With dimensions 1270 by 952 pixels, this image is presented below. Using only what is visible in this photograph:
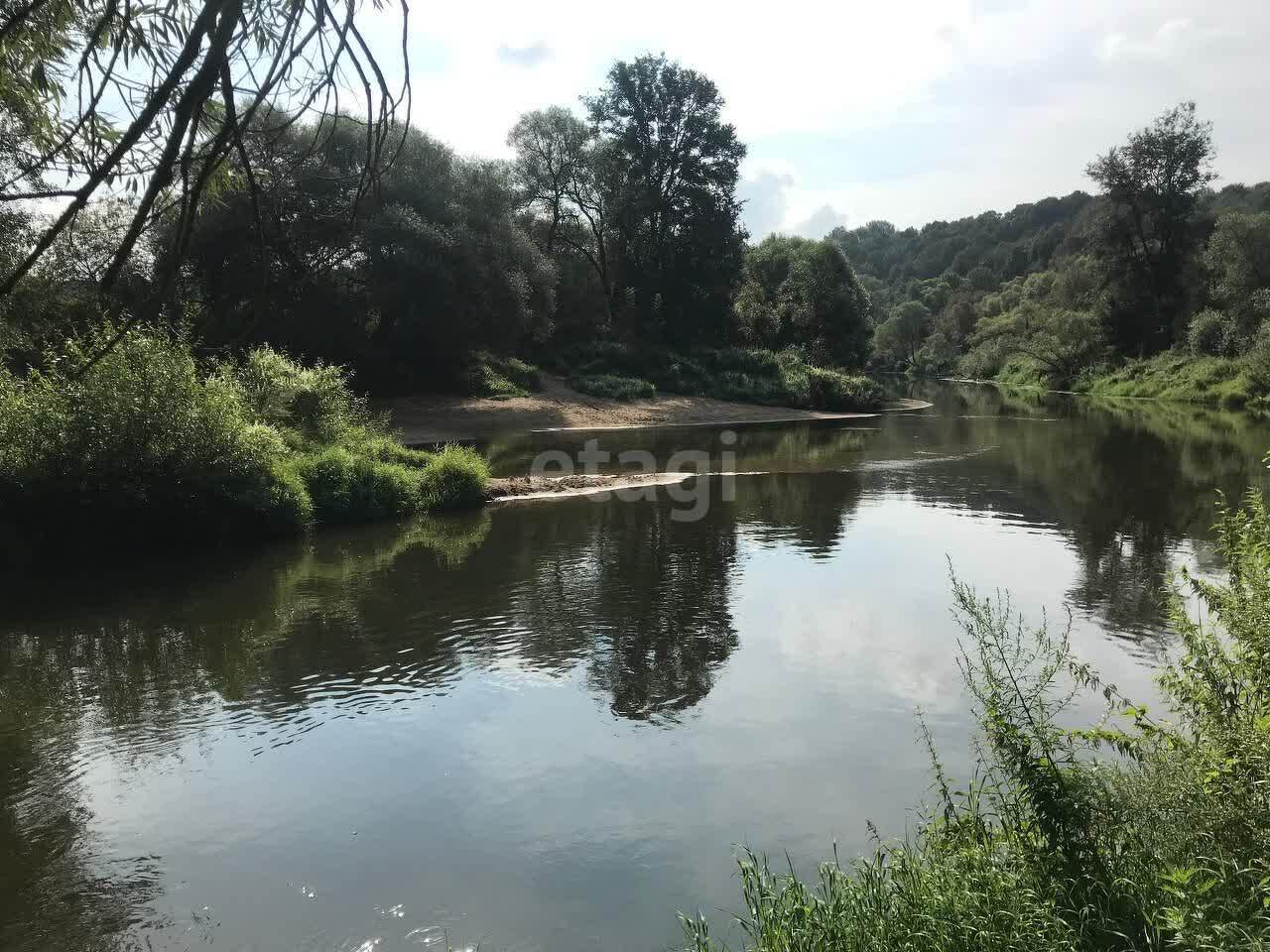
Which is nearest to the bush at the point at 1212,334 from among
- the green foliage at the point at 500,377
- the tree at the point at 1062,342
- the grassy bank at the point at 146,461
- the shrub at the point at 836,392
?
the tree at the point at 1062,342

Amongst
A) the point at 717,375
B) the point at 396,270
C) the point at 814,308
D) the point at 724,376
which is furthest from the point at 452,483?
the point at 814,308

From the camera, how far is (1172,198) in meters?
61.4

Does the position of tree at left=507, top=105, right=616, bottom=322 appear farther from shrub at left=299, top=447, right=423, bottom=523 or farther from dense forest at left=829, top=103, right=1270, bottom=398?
shrub at left=299, top=447, right=423, bottom=523

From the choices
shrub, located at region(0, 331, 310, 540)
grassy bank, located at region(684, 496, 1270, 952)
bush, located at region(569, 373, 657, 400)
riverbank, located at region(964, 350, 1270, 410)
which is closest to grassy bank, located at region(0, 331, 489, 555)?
shrub, located at region(0, 331, 310, 540)

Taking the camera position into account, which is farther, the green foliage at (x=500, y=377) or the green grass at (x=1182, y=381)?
the green grass at (x=1182, y=381)

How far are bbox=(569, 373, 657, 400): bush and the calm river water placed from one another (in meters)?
23.6

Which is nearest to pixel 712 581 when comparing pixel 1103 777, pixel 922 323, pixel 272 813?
pixel 272 813

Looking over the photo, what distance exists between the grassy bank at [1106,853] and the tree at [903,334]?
103593 millimetres

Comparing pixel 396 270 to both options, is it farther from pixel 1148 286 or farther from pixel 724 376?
pixel 1148 286

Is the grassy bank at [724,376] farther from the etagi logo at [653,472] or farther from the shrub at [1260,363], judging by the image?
the shrub at [1260,363]

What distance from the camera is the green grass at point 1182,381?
46.2 meters

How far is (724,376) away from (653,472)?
2307cm

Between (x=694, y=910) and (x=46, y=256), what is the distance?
66.6 feet

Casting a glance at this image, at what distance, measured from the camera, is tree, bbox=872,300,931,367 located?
10488 cm
